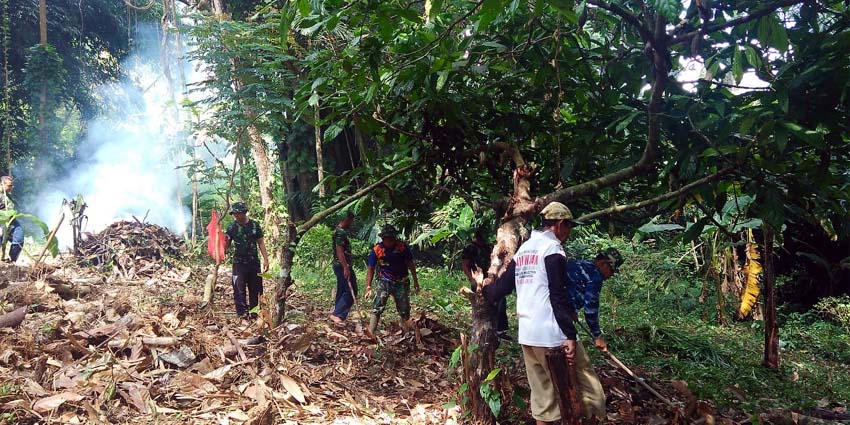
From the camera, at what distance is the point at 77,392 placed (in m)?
4.39

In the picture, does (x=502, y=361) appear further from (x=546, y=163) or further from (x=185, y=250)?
(x=185, y=250)

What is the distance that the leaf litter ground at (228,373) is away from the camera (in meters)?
4.27

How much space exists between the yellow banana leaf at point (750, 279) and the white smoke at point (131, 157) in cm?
1880

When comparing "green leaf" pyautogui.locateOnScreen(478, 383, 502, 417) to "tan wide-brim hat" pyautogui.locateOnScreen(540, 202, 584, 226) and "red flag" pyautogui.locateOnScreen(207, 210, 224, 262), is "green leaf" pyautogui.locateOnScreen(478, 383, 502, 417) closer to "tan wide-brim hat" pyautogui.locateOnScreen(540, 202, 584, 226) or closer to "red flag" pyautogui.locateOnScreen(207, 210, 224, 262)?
"tan wide-brim hat" pyautogui.locateOnScreen(540, 202, 584, 226)

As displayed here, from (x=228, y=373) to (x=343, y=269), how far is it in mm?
2472

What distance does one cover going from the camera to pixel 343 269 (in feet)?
23.9

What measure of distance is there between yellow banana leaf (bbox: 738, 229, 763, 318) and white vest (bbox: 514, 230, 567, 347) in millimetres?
6586

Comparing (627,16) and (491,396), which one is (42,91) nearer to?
(491,396)

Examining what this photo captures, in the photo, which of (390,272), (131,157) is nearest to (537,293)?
(390,272)

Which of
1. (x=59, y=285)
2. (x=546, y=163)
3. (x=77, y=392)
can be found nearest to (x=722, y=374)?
(x=546, y=163)

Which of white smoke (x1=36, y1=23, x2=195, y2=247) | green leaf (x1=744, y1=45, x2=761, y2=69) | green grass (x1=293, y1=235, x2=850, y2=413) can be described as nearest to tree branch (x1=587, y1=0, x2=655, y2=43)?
green leaf (x1=744, y1=45, x2=761, y2=69)

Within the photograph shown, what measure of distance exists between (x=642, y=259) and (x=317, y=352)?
910 cm

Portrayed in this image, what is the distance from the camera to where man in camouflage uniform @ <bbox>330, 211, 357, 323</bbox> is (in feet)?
23.8

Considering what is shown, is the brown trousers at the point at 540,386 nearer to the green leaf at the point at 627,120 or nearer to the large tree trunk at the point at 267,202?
the green leaf at the point at 627,120
